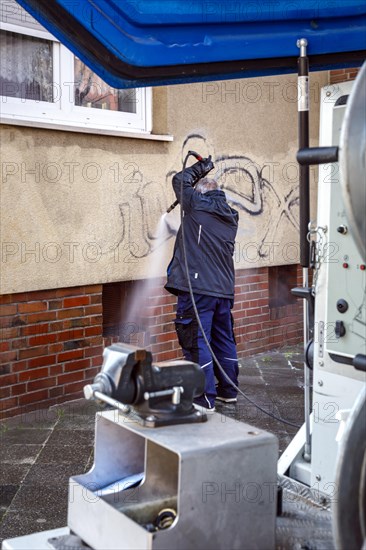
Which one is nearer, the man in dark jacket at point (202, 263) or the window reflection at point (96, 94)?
the man in dark jacket at point (202, 263)

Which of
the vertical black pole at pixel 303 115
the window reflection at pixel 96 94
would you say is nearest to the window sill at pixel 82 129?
the window reflection at pixel 96 94

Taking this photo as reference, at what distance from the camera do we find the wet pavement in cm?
466

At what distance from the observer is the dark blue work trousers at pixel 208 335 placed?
6539 millimetres

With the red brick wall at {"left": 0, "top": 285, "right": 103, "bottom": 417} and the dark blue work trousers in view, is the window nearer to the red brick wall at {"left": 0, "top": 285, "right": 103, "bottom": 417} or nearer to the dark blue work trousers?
the red brick wall at {"left": 0, "top": 285, "right": 103, "bottom": 417}

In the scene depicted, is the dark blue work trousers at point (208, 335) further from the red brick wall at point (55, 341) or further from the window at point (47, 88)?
the window at point (47, 88)

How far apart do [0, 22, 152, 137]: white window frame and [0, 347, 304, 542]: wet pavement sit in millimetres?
2485

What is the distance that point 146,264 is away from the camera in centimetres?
767

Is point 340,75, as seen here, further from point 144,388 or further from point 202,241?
point 144,388

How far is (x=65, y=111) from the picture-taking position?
682 cm

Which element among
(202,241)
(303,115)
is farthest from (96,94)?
(303,115)

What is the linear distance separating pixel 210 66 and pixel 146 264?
171 inches

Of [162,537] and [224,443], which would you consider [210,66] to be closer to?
[224,443]

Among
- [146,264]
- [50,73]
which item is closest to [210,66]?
[50,73]

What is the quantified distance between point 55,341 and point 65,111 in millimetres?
2043
